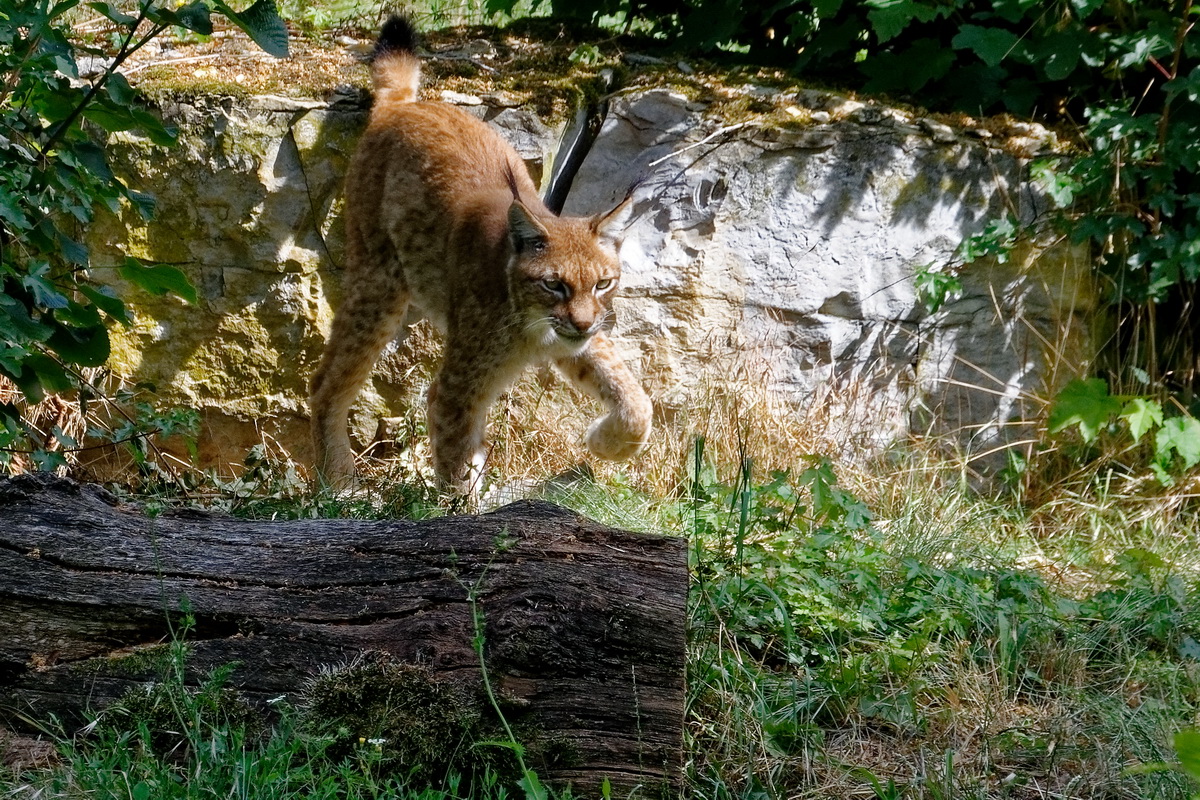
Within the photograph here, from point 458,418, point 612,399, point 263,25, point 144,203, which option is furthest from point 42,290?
point 612,399

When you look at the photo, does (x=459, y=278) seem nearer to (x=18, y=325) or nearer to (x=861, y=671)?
(x=18, y=325)

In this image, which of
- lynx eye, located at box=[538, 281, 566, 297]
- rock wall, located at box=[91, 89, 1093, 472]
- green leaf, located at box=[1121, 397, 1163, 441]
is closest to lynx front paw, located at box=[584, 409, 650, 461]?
rock wall, located at box=[91, 89, 1093, 472]

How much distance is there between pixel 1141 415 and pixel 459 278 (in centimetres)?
338

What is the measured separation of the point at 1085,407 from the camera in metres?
5.70

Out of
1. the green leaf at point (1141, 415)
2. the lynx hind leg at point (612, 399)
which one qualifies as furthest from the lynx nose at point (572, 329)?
the green leaf at point (1141, 415)

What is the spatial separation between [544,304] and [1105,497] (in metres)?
2.88

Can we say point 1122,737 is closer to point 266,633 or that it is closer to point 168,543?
point 266,633

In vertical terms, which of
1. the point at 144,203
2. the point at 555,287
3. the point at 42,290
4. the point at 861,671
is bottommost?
the point at 861,671

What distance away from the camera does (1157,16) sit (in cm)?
583

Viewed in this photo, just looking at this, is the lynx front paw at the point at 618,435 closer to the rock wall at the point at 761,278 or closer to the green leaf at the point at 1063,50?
the rock wall at the point at 761,278

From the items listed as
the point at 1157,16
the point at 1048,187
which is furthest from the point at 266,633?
the point at 1157,16

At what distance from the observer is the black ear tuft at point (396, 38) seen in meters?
6.00

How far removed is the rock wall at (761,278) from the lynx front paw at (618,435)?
0.51m

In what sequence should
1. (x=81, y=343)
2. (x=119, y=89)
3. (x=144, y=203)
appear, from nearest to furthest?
1. (x=119, y=89)
2. (x=81, y=343)
3. (x=144, y=203)
